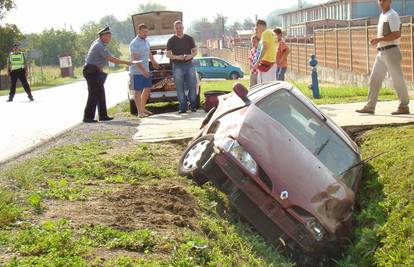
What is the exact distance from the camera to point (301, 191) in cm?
563

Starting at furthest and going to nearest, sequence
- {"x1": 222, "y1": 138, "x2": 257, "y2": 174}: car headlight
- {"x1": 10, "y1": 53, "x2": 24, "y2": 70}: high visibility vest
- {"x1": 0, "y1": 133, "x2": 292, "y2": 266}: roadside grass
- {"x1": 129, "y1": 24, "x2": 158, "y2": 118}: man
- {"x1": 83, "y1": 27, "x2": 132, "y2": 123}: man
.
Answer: {"x1": 10, "y1": 53, "x2": 24, "y2": 70}: high visibility vest → {"x1": 129, "y1": 24, "x2": 158, "y2": 118}: man → {"x1": 83, "y1": 27, "x2": 132, "y2": 123}: man → {"x1": 222, "y1": 138, "x2": 257, "y2": 174}: car headlight → {"x1": 0, "y1": 133, "x2": 292, "y2": 266}: roadside grass

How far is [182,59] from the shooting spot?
13.0 m

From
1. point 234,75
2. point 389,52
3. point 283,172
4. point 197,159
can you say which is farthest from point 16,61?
point 234,75

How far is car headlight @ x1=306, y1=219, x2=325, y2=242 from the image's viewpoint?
18.1 ft

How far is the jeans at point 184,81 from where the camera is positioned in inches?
518

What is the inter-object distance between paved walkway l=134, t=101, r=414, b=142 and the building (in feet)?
135

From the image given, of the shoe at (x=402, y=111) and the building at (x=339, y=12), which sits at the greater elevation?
the building at (x=339, y=12)

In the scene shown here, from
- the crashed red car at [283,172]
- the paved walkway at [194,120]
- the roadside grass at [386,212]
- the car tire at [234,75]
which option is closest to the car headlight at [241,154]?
the crashed red car at [283,172]

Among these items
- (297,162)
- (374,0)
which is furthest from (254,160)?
(374,0)

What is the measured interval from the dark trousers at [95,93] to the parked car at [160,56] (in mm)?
1333

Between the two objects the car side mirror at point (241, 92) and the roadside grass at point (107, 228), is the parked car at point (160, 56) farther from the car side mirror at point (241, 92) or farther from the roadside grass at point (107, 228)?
the car side mirror at point (241, 92)

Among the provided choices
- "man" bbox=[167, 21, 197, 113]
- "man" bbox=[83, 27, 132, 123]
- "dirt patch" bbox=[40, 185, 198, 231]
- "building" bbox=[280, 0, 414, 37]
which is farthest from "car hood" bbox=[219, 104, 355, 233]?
"building" bbox=[280, 0, 414, 37]

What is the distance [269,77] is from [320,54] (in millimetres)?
17585

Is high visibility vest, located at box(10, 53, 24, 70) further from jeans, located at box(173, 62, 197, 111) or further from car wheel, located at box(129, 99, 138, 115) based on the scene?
jeans, located at box(173, 62, 197, 111)
